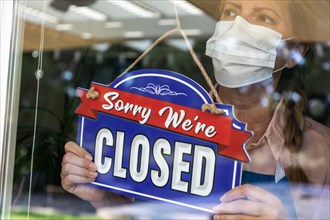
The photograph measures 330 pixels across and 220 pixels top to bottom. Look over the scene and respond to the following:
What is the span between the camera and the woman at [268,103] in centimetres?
194

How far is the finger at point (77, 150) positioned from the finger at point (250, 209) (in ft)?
1.67

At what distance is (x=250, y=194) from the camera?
198 cm

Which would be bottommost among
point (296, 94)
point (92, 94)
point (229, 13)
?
point (92, 94)

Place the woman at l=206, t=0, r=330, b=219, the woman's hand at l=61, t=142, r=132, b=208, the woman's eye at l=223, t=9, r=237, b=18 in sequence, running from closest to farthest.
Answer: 1. the woman at l=206, t=0, r=330, b=219
2. the woman's eye at l=223, t=9, r=237, b=18
3. the woman's hand at l=61, t=142, r=132, b=208

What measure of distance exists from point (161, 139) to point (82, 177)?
35cm

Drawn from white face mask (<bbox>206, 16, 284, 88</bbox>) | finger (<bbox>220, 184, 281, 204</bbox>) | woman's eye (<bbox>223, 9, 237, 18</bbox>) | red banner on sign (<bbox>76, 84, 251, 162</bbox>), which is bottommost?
finger (<bbox>220, 184, 281, 204</bbox>)

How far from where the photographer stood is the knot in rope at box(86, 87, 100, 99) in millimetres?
2195

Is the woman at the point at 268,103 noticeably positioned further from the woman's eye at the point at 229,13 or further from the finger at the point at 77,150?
the finger at the point at 77,150

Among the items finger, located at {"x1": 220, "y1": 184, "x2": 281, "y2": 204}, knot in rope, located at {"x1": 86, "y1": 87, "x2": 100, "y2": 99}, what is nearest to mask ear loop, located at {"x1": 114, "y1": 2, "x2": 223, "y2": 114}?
knot in rope, located at {"x1": 86, "y1": 87, "x2": 100, "y2": 99}

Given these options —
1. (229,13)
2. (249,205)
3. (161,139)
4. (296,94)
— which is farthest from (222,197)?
(229,13)

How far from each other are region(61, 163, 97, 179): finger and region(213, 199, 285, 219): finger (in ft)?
1.55

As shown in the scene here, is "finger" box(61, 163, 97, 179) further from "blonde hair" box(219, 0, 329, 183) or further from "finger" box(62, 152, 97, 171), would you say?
"blonde hair" box(219, 0, 329, 183)

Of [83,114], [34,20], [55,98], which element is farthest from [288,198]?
[34,20]

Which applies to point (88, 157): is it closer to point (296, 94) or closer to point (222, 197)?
point (222, 197)
